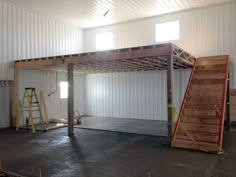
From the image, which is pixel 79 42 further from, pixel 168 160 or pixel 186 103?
pixel 168 160

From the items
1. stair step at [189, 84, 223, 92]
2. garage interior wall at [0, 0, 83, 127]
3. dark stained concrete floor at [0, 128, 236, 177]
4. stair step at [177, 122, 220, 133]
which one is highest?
garage interior wall at [0, 0, 83, 127]

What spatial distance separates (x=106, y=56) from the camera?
24.0 feet

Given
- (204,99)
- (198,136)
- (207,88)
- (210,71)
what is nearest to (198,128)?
(198,136)

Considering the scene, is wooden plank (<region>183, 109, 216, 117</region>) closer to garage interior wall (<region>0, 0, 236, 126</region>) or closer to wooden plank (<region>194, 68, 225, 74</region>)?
wooden plank (<region>194, 68, 225, 74</region>)

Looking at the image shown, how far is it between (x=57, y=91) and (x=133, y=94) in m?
4.25

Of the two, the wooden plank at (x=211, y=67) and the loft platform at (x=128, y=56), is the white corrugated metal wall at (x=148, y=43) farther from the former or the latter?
the loft platform at (x=128, y=56)

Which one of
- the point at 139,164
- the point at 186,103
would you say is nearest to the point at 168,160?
the point at 139,164

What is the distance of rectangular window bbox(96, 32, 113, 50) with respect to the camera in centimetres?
1291

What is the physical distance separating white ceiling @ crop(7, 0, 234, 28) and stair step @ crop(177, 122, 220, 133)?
226 inches

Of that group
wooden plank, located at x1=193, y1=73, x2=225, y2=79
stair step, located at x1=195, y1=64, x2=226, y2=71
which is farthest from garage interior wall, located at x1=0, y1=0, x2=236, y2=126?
wooden plank, located at x1=193, y1=73, x2=225, y2=79

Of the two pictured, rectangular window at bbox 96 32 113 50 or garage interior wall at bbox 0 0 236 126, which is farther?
rectangular window at bbox 96 32 113 50

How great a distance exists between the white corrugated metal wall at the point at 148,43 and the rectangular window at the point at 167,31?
24cm

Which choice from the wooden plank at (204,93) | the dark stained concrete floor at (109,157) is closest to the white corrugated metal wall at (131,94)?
the wooden plank at (204,93)

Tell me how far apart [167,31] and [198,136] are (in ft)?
22.1
